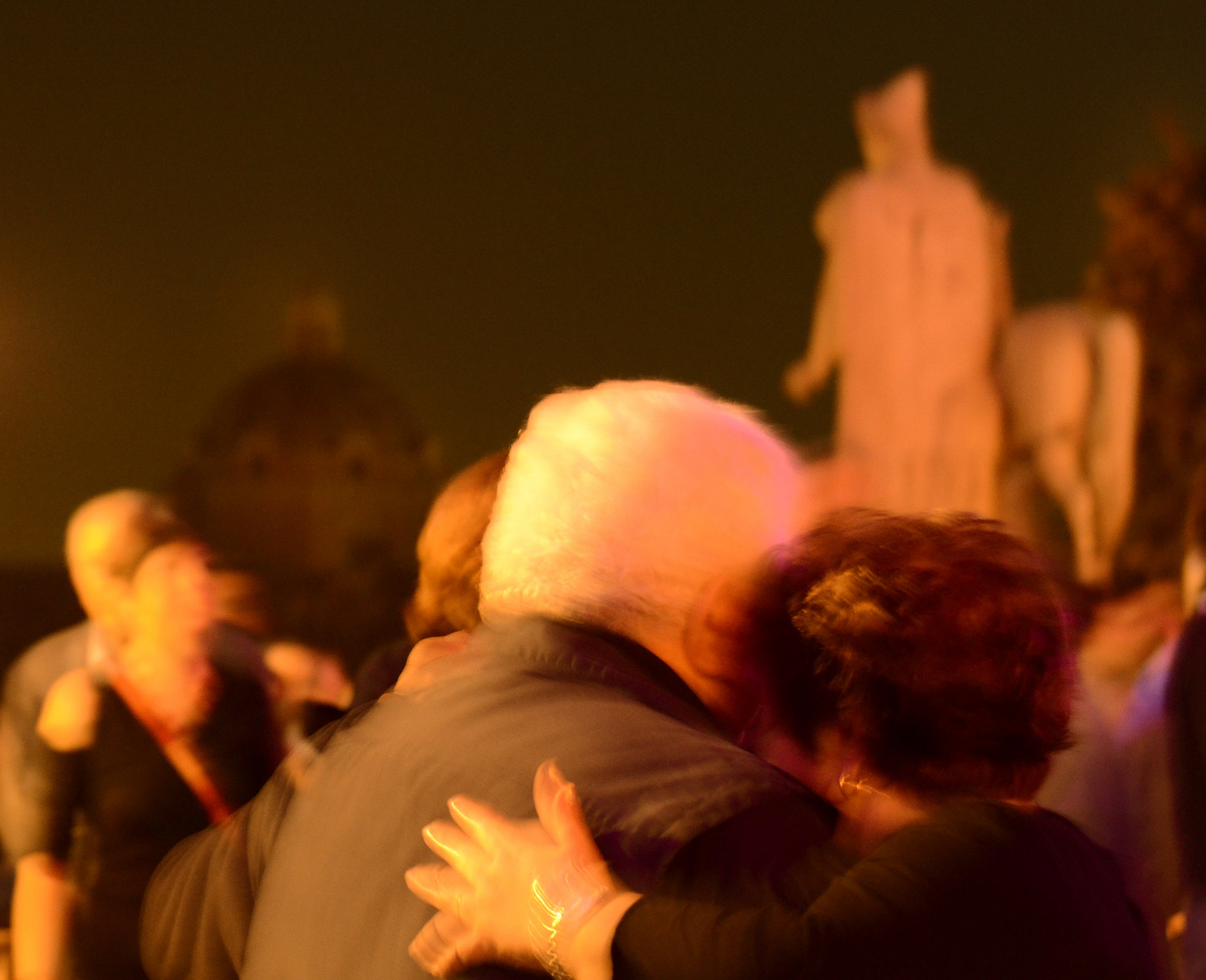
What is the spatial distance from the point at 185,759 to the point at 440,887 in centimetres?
153

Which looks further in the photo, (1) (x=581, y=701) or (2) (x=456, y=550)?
(2) (x=456, y=550)

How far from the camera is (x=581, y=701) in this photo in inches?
50.8

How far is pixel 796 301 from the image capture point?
47.8 feet

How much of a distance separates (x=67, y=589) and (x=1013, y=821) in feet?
41.0

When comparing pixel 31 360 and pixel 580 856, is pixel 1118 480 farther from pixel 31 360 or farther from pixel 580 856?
pixel 31 360

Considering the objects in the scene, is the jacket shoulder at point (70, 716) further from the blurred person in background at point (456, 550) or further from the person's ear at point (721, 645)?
the person's ear at point (721, 645)

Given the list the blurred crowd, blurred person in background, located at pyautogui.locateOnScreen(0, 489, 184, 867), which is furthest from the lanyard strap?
the blurred crowd

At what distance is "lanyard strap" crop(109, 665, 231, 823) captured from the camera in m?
2.65

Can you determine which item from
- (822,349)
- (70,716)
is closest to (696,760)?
(70,716)

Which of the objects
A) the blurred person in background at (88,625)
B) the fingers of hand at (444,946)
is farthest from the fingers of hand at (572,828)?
the blurred person in background at (88,625)

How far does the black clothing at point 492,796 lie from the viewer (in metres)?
1.18

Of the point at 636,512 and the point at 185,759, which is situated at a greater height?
the point at 636,512

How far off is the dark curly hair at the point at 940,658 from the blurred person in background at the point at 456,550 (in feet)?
2.03

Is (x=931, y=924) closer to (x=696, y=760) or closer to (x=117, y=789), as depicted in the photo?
(x=696, y=760)
